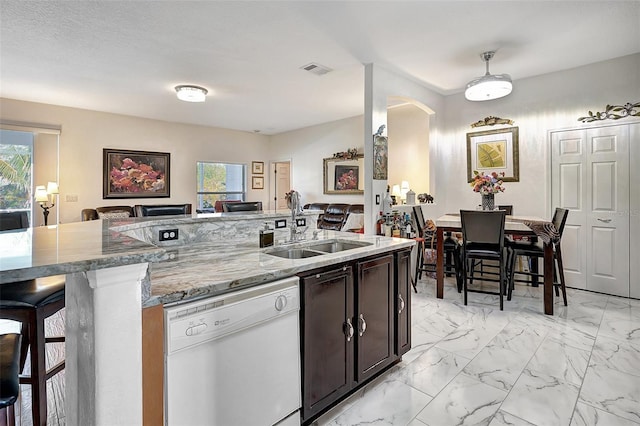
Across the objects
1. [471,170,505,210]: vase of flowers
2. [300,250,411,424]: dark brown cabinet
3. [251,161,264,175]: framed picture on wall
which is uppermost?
[251,161,264,175]: framed picture on wall

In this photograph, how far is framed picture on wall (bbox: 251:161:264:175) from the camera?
28.1ft

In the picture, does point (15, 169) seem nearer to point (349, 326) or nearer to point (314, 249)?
point (314, 249)

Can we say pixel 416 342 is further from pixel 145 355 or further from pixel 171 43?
pixel 171 43

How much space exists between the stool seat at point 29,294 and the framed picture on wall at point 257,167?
7196mm

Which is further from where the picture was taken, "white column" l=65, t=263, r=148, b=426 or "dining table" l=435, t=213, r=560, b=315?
"dining table" l=435, t=213, r=560, b=315

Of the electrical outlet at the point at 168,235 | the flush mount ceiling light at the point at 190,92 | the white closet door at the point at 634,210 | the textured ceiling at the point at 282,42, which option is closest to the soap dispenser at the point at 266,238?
the electrical outlet at the point at 168,235

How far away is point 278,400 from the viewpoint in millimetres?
1491

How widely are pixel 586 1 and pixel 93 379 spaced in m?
3.97

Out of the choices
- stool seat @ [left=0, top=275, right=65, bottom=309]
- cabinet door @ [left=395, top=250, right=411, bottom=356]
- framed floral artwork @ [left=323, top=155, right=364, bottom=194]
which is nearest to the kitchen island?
stool seat @ [left=0, top=275, right=65, bottom=309]

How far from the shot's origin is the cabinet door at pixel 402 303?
2.19 meters

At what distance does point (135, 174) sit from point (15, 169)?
1778 mm

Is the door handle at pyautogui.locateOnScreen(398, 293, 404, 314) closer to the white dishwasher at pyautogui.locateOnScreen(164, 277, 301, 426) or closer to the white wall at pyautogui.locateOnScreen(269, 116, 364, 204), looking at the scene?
the white dishwasher at pyautogui.locateOnScreen(164, 277, 301, 426)

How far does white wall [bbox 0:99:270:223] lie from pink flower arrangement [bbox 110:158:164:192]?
0.75ft

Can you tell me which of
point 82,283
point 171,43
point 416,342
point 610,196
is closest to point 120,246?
point 82,283
